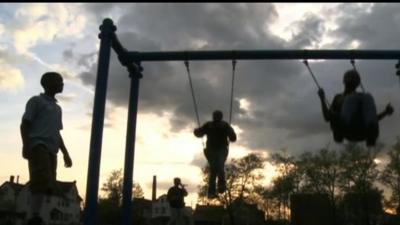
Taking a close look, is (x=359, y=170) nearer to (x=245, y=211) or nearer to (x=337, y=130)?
(x=245, y=211)

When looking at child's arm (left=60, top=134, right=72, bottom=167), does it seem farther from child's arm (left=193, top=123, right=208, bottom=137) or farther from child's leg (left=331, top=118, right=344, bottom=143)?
child's leg (left=331, top=118, right=344, bottom=143)

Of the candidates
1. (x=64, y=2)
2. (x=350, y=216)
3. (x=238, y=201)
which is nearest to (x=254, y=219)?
(x=238, y=201)

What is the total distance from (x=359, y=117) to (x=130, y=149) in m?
4.06

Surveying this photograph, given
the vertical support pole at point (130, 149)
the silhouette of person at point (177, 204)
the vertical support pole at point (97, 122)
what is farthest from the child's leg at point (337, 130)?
the silhouette of person at point (177, 204)

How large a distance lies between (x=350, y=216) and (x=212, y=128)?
136 feet

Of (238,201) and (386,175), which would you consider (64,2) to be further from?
(238,201)

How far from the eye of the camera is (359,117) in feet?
22.0

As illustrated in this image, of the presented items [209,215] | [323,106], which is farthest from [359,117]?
[209,215]

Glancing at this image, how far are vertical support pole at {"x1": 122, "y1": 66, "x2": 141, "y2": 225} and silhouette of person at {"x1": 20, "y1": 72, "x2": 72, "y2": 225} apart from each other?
324 centimetres

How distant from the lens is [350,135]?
270 inches

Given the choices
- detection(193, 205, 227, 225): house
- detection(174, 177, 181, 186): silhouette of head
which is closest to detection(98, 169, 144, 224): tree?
detection(193, 205, 227, 225): house

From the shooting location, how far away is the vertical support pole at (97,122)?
22.2 feet

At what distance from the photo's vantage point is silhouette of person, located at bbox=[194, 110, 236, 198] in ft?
28.6

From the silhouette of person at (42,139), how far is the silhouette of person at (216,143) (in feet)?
11.4
